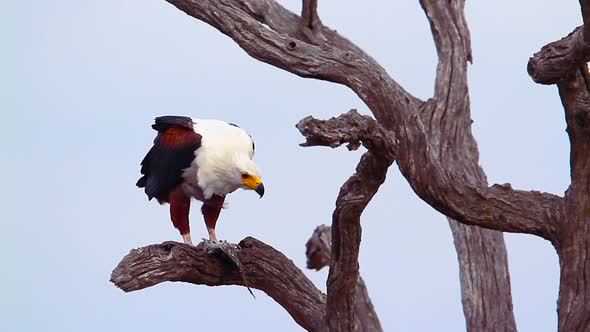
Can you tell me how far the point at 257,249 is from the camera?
24.4ft

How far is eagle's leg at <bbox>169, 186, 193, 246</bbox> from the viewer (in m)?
7.70

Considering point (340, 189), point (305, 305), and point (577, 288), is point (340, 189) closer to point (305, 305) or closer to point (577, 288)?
point (305, 305)

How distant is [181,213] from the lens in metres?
7.72

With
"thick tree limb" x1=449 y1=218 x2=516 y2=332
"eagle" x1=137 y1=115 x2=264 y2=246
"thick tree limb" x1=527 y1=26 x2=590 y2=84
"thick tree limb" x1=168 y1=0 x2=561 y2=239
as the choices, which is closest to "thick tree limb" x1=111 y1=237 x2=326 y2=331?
"eagle" x1=137 y1=115 x2=264 y2=246

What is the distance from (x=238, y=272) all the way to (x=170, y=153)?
0.84 meters

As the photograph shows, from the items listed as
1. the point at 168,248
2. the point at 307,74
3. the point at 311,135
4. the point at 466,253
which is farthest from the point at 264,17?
the point at 311,135

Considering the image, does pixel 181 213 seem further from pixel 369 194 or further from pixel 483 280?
pixel 483 280

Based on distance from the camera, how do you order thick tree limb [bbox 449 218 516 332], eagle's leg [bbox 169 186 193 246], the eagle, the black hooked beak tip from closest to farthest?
the black hooked beak tip → the eagle → eagle's leg [bbox 169 186 193 246] → thick tree limb [bbox 449 218 516 332]

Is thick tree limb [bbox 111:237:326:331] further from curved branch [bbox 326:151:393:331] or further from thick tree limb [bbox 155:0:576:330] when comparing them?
thick tree limb [bbox 155:0:576:330]

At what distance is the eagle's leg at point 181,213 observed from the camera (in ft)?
25.2

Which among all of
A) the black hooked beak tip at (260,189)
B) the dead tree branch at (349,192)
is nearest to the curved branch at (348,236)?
the dead tree branch at (349,192)

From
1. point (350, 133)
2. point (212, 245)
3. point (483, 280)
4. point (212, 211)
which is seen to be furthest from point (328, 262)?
point (350, 133)

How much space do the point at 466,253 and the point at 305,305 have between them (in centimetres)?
251

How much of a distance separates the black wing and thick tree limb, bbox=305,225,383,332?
2010 millimetres
